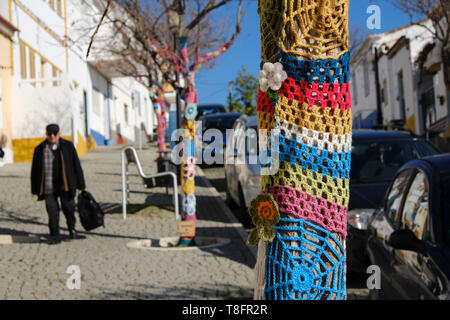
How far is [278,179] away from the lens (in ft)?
8.16

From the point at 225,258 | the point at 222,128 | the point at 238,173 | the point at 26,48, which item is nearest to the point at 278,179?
the point at 225,258

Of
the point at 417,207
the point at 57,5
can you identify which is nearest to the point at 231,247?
the point at 417,207

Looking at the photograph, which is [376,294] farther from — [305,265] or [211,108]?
[211,108]

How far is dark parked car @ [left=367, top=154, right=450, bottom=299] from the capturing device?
12.6ft

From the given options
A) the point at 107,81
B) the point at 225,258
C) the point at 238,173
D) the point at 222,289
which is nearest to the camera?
the point at 222,289

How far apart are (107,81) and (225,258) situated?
29.7m

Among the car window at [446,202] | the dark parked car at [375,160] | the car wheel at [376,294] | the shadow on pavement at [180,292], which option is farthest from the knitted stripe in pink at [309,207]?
the dark parked car at [375,160]

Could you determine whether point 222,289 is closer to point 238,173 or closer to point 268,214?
point 268,214

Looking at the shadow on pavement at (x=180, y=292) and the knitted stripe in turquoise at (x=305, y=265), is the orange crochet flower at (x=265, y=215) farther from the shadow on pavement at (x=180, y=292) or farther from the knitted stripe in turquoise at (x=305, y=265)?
the shadow on pavement at (x=180, y=292)

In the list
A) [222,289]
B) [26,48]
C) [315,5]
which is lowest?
[222,289]

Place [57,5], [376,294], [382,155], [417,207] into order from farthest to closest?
[57,5] < [382,155] < [376,294] < [417,207]

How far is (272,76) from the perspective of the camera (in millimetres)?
2459

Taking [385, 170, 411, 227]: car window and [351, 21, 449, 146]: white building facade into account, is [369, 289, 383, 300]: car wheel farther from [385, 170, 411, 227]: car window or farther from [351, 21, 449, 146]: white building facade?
[351, 21, 449, 146]: white building facade

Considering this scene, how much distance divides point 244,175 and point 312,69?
8525mm
